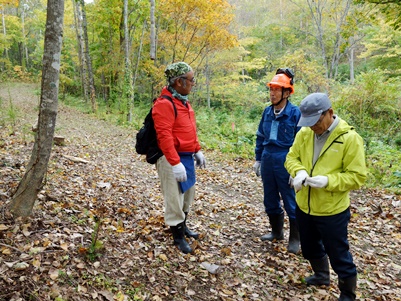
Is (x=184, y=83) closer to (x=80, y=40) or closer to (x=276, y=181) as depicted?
(x=276, y=181)

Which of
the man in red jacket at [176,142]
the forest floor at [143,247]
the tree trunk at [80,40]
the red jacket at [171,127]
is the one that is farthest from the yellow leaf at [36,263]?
the tree trunk at [80,40]

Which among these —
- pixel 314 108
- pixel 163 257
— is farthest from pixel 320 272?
pixel 314 108

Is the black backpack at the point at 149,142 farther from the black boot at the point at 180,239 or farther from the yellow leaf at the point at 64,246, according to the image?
the yellow leaf at the point at 64,246

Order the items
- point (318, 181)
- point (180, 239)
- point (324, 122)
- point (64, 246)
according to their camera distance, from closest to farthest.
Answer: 1. point (318, 181)
2. point (324, 122)
3. point (64, 246)
4. point (180, 239)

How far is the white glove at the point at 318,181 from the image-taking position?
2625 mm

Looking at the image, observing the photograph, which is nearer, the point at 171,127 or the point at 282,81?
the point at 171,127

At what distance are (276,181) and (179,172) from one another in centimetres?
149

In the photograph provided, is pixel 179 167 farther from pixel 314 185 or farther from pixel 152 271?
pixel 314 185

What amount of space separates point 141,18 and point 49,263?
18.4 meters

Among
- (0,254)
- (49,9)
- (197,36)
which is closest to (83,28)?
(197,36)

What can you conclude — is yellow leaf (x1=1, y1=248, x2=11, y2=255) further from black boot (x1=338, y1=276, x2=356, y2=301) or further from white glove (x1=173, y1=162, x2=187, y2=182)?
black boot (x1=338, y1=276, x2=356, y2=301)

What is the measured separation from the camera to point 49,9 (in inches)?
118

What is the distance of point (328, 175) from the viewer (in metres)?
2.66

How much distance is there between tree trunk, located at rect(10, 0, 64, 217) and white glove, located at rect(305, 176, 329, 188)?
9.07ft
